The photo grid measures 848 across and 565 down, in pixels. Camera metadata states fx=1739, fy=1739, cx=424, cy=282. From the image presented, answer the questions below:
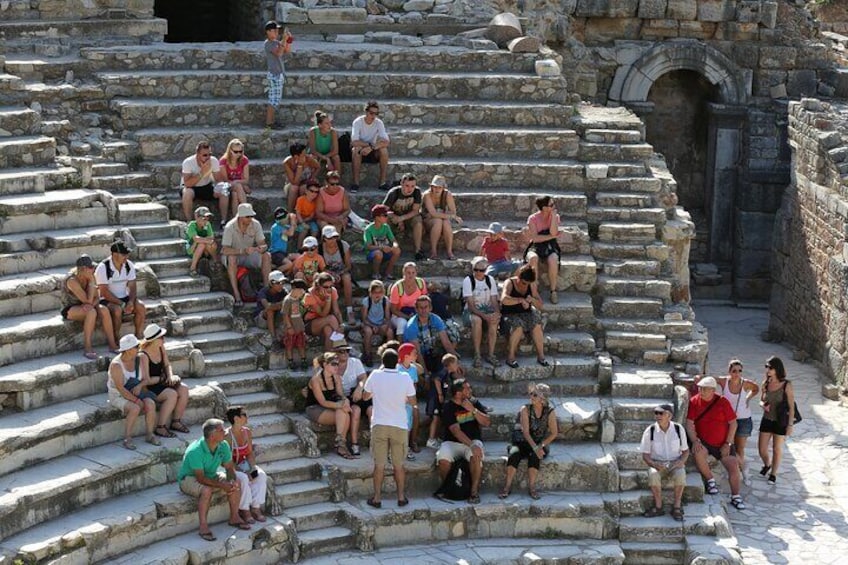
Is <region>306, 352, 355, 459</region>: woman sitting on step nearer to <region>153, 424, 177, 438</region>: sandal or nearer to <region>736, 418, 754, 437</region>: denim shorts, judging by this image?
<region>153, 424, 177, 438</region>: sandal

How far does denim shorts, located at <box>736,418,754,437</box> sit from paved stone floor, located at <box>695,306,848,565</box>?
57 centimetres

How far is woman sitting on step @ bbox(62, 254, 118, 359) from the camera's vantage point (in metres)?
16.4

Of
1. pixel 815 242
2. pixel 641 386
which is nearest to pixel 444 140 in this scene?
pixel 641 386

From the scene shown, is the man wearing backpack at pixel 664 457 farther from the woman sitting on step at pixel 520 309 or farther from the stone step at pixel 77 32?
the stone step at pixel 77 32

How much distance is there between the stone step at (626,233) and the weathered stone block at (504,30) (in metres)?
3.74

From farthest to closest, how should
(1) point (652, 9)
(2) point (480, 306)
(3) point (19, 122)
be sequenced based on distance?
(1) point (652, 9)
(3) point (19, 122)
(2) point (480, 306)

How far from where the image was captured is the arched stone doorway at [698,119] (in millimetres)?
27219

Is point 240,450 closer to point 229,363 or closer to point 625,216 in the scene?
point 229,363

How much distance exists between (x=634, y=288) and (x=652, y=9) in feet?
29.7

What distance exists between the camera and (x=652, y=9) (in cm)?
2698

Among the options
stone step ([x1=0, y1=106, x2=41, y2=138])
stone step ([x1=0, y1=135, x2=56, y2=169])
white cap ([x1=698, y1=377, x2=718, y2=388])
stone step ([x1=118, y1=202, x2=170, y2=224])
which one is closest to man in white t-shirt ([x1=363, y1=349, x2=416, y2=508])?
white cap ([x1=698, y1=377, x2=718, y2=388])

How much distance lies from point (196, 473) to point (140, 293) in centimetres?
291

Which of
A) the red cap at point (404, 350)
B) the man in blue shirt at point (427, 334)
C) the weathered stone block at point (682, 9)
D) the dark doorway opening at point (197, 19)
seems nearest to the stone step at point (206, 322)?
the man in blue shirt at point (427, 334)

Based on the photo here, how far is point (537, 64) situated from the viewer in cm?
2138
